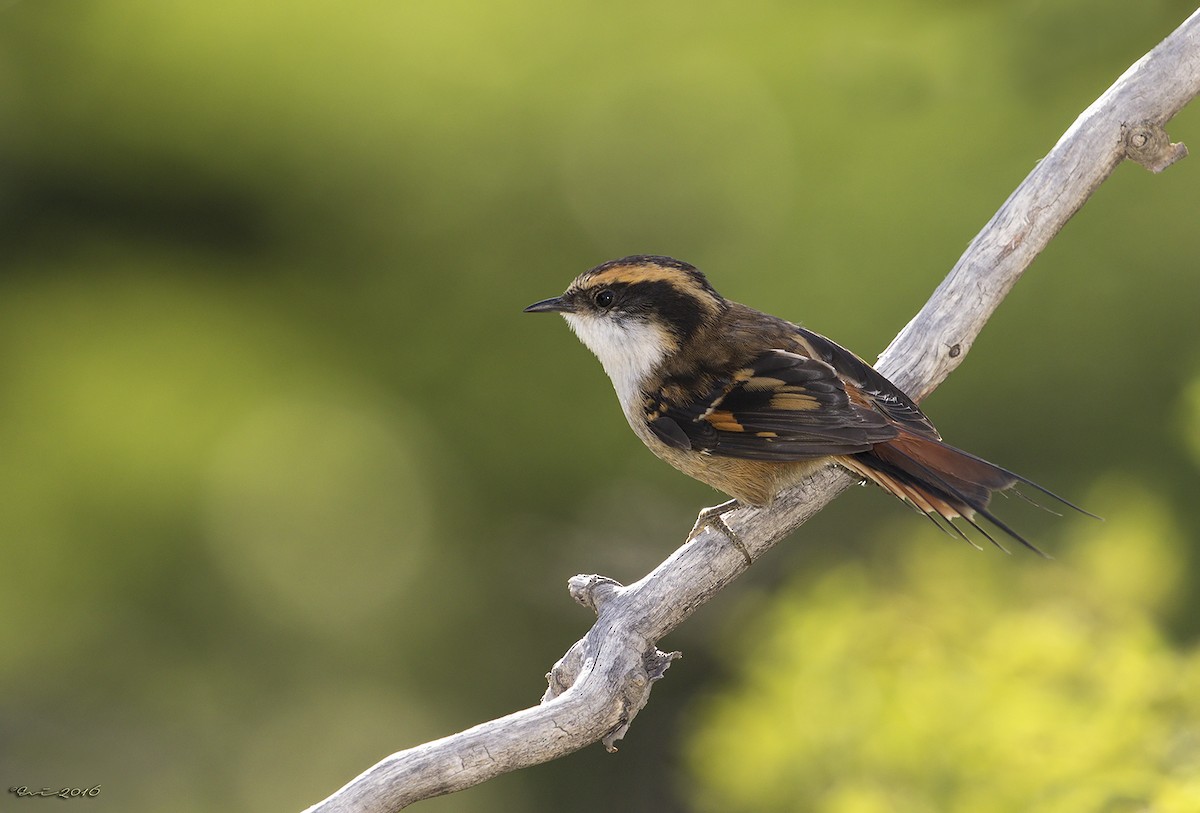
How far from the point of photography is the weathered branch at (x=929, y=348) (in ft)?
10.8

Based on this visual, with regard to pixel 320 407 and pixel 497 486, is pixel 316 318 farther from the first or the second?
pixel 497 486

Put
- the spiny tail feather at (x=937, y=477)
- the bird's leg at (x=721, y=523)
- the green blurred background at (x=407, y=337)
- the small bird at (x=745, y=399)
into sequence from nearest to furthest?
the spiny tail feather at (x=937, y=477)
the small bird at (x=745, y=399)
the bird's leg at (x=721, y=523)
the green blurred background at (x=407, y=337)

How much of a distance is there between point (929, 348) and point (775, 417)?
23.1 inches

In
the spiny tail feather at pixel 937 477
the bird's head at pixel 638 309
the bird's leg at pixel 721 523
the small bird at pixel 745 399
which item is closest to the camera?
the spiny tail feather at pixel 937 477

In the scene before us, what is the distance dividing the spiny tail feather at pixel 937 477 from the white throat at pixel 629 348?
85 centimetres

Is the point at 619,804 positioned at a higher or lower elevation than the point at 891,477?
higher

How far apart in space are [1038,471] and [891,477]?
4.57 metres

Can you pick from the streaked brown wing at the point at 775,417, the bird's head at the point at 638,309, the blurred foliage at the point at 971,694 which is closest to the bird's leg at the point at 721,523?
the streaked brown wing at the point at 775,417

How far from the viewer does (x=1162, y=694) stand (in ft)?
11.9

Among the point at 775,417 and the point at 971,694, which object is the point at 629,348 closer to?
the point at 775,417

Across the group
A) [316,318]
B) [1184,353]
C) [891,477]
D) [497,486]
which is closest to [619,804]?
[497,486]

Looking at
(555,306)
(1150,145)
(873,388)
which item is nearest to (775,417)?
(873,388)

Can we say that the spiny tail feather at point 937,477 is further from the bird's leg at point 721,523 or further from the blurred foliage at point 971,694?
the blurred foliage at point 971,694

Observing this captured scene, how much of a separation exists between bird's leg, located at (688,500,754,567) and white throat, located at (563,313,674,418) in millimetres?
456
